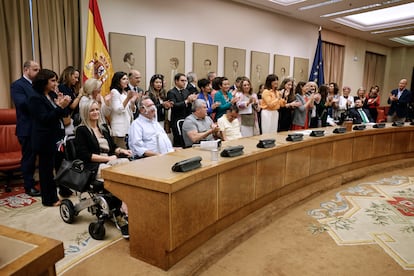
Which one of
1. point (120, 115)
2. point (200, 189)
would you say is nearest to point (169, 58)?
point (120, 115)

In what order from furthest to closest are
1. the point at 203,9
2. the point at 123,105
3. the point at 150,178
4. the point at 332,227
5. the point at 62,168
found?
1. the point at 203,9
2. the point at 123,105
3. the point at 332,227
4. the point at 62,168
5. the point at 150,178

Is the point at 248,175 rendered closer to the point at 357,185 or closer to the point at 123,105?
the point at 123,105

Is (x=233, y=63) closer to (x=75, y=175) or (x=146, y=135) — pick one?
(x=146, y=135)

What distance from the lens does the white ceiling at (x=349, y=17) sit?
607 centimetres

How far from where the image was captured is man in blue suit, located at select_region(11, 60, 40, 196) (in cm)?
300

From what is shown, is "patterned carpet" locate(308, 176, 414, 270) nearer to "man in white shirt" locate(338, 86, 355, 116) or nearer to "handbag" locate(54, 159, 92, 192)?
"handbag" locate(54, 159, 92, 192)

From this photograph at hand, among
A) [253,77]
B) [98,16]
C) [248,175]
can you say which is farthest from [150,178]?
[253,77]

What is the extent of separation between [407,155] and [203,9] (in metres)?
4.21

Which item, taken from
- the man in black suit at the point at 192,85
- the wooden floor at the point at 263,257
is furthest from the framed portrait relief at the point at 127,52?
the wooden floor at the point at 263,257

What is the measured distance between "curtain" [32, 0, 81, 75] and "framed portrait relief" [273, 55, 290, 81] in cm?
462

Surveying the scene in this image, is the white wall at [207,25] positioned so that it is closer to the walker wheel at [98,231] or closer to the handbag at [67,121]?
the handbag at [67,121]

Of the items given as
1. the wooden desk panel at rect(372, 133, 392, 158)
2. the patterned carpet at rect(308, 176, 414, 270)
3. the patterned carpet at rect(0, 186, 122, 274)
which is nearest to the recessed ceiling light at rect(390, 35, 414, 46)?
the wooden desk panel at rect(372, 133, 392, 158)

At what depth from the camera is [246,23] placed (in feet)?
21.1

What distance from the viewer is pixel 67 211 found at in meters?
2.40
